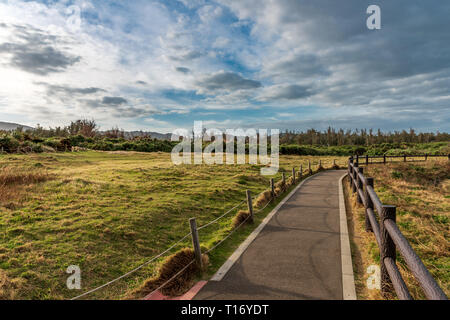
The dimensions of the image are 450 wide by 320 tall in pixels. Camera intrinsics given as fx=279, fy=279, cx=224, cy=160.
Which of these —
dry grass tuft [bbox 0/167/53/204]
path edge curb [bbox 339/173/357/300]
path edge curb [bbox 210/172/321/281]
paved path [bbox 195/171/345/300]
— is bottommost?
path edge curb [bbox 210/172/321/281]

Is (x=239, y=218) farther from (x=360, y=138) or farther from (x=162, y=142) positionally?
(x=360, y=138)

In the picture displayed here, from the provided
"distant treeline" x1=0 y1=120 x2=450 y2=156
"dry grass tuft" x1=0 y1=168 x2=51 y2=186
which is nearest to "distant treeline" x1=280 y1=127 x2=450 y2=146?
"distant treeline" x1=0 y1=120 x2=450 y2=156

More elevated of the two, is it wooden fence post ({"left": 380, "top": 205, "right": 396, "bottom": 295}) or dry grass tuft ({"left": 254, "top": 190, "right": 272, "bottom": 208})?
wooden fence post ({"left": 380, "top": 205, "right": 396, "bottom": 295})

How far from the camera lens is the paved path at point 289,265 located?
15.0 ft

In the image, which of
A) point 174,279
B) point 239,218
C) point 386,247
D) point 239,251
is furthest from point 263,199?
point 386,247

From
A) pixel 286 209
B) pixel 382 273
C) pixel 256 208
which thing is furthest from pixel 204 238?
pixel 382 273

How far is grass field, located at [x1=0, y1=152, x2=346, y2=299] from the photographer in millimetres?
6176

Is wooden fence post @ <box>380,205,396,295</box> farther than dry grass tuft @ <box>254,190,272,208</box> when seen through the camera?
No

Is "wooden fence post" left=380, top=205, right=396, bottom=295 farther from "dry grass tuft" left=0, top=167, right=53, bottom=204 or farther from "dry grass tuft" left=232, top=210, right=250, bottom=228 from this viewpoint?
"dry grass tuft" left=0, top=167, right=53, bottom=204

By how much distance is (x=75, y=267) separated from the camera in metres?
6.65

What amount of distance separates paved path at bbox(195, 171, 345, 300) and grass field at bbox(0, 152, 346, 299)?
0.84 meters

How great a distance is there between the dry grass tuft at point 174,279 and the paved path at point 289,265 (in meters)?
0.43
